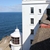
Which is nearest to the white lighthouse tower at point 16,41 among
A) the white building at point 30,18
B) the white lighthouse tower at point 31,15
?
the white building at point 30,18

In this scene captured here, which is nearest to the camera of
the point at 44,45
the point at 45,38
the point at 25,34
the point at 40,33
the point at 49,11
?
the point at 44,45

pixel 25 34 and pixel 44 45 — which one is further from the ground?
pixel 44 45

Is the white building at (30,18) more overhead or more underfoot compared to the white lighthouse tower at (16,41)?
more overhead

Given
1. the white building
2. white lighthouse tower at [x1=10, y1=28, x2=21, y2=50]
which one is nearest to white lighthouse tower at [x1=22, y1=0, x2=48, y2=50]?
the white building

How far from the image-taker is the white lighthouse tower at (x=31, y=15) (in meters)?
37.1

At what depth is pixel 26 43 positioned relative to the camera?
4019 centimetres

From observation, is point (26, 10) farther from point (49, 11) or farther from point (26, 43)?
point (26, 43)

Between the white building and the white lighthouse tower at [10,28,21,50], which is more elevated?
the white building

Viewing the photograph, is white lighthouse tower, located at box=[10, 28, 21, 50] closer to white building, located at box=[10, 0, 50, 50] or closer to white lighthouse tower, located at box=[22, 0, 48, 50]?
white building, located at box=[10, 0, 50, 50]

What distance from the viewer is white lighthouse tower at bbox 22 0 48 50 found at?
3706cm

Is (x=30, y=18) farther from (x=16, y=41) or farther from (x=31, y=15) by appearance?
(x=16, y=41)

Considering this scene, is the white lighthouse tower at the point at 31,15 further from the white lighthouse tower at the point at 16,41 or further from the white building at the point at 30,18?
the white lighthouse tower at the point at 16,41

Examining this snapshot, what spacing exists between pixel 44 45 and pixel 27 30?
25149mm

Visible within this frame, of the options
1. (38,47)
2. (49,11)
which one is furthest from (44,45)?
(49,11)
